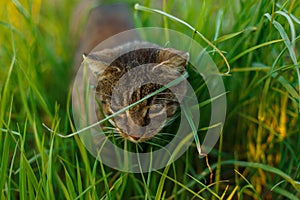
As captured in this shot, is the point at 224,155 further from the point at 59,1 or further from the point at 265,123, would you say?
the point at 59,1

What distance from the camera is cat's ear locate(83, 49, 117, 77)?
174 cm

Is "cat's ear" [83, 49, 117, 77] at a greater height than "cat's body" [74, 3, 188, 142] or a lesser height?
greater

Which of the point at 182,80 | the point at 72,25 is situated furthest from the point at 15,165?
the point at 72,25

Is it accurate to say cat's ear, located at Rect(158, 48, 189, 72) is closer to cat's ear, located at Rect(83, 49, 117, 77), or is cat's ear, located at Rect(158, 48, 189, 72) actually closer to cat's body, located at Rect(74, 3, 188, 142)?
cat's body, located at Rect(74, 3, 188, 142)

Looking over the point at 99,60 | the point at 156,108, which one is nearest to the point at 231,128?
the point at 156,108

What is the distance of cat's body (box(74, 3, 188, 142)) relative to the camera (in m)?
1.68

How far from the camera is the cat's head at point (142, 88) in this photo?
1.68 metres

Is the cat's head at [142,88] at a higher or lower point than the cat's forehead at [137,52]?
lower

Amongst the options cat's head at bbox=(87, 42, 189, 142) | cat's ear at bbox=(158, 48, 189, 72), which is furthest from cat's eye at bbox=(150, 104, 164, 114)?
cat's ear at bbox=(158, 48, 189, 72)

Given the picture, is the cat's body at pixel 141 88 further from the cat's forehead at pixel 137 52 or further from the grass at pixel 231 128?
the grass at pixel 231 128

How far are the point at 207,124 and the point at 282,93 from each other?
1.07 ft

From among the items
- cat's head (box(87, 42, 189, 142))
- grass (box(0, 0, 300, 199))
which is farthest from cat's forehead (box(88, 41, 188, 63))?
grass (box(0, 0, 300, 199))

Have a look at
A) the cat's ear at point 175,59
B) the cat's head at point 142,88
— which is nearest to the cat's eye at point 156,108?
the cat's head at point 142,88

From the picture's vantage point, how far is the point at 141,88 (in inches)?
66.7
